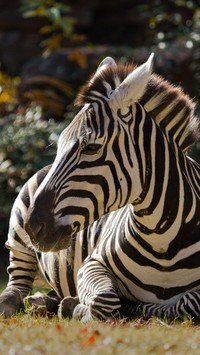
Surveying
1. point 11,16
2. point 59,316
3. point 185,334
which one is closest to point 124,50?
point 11,16

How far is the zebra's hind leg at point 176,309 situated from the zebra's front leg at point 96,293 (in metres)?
0.19

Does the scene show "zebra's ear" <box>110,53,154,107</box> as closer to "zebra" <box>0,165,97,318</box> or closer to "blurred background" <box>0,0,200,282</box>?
"zebra" <box>0,165,97,318</box>

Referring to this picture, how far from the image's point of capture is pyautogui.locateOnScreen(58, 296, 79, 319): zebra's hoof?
889 cm

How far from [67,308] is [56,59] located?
10.1 metres

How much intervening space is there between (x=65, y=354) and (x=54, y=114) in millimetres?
11256

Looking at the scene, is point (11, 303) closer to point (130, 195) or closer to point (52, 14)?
point (130, 195)

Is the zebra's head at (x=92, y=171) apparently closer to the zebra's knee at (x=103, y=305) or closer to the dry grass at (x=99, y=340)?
the zebra's knee at (x=103, y=305)

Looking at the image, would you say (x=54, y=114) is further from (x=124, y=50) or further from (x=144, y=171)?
(x=144, y=171)

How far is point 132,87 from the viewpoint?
8328 mm

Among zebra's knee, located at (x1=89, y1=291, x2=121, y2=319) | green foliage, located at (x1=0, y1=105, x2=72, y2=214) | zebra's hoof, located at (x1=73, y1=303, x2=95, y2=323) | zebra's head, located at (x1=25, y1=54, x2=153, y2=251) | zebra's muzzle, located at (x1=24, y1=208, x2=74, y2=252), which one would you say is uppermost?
zebra's head, located at (x1=25, y1=54, x2=153, y2=251)

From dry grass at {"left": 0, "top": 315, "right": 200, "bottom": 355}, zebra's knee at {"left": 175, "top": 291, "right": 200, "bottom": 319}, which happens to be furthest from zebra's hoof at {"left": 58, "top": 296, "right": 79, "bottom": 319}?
dry grass at {"left": 0, "top": 315, "right": 200, "bottom": 355}

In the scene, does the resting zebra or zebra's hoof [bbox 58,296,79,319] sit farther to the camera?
zebra's hoof [bbox 58,296,79,319]

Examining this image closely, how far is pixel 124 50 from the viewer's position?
16359mm

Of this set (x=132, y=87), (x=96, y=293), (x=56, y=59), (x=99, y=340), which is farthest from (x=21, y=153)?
(x=99, y=340)
